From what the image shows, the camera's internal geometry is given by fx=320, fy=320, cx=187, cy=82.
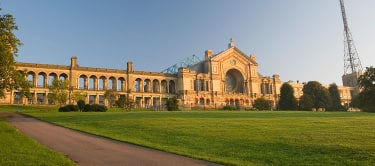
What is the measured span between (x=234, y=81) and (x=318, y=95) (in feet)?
94.2

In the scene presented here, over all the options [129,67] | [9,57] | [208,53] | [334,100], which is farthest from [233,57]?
[9,57]

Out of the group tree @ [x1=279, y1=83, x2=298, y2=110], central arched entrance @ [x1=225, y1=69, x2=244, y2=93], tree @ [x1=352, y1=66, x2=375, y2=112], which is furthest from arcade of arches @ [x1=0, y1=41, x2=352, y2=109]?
tree @ [x1=352, y1=66, x2=375, y2=112]

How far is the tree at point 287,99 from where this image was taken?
8275 centimetres

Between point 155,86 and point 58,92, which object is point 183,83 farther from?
point 58,92

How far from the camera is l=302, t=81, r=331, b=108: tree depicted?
3307 inches

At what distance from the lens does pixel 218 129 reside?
23266 millimetres

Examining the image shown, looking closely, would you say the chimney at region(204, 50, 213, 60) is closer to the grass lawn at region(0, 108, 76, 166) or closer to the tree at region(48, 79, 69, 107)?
the tree at region(48, 79, 69, 107)

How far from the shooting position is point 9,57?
3003 cm

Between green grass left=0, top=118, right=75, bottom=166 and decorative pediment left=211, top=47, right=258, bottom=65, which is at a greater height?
decorative pediment left=211, top=47, right=258, bottom=65

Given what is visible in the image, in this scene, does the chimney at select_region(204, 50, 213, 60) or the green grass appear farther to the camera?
the chimney at select_region(204, 50, 213, 60)

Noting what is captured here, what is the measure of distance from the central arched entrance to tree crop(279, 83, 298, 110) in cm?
1852

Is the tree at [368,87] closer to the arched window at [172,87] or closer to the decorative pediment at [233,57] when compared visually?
the decorative pediment at [233,57]

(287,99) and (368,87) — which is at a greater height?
(368,87)

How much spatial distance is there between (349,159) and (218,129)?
10986mm
